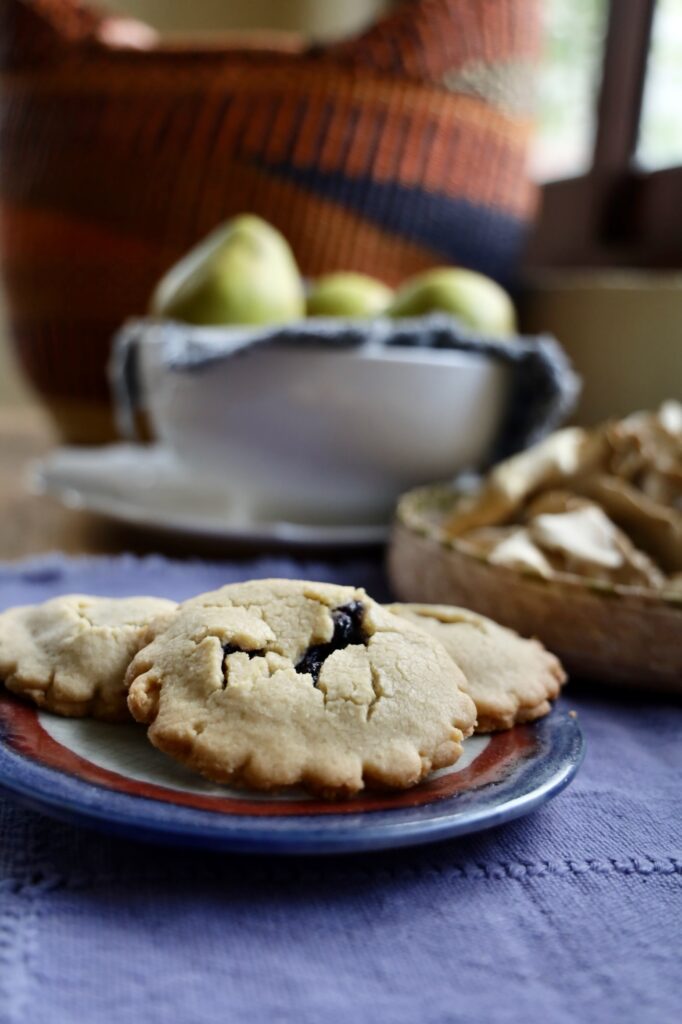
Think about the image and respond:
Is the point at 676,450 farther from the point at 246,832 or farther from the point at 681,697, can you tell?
the point at 246,832

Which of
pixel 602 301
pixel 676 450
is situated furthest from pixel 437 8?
pixel 676 450

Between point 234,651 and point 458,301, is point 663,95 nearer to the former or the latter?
point 458,301

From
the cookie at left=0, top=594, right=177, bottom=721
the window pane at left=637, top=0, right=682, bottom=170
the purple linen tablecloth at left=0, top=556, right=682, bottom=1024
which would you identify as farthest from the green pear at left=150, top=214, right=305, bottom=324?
the window pane at left=637, top=0, right=682, bottom=170

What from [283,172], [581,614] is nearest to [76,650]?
[581,614]

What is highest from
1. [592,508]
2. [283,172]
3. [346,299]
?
[283,172]

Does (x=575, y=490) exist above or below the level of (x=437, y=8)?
below

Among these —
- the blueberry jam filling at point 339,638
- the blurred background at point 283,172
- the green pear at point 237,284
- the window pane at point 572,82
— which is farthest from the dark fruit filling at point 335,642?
the window pane at point 572,82
